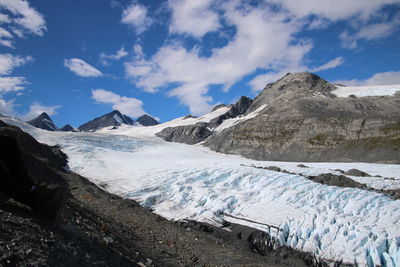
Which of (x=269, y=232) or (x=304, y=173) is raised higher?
(x=304, y=173)

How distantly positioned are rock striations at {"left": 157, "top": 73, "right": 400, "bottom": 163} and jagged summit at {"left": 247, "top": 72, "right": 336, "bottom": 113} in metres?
7.33

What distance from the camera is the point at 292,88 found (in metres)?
122

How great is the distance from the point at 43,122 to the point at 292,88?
127991mm

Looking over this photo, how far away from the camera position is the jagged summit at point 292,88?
11124 centimetres

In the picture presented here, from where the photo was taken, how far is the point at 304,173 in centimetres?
3016

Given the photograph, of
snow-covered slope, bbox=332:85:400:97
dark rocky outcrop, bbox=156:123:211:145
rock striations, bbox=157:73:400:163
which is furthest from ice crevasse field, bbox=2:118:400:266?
dark rocky outcrop, bbox=156:123:211:145

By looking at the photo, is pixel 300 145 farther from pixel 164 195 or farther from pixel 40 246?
pixel 40 246

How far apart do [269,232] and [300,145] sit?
181ft

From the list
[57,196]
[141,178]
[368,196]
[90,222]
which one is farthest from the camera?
[141,178]

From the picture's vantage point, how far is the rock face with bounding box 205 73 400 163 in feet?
192

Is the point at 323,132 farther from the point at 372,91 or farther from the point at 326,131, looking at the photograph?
the point at 372,91

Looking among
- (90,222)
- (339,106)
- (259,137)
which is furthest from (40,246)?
(339,106)

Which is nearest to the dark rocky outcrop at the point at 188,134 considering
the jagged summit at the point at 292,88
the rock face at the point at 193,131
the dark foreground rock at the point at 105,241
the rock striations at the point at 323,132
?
the rock face at the point at 193,131

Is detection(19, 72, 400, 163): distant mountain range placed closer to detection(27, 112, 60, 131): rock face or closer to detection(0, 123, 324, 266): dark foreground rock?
detection(0, 123, 324, 266): dark foreground rock
